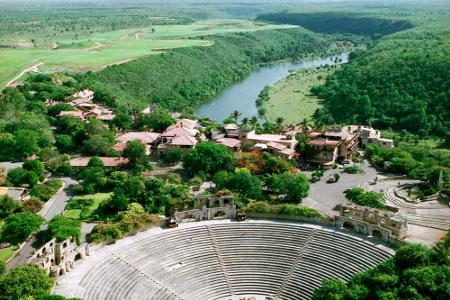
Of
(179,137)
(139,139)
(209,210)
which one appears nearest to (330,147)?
(179,137)

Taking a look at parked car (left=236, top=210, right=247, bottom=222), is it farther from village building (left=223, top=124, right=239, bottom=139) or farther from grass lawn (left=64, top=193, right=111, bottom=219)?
village building (left=223, top=124, right=239, bottom=139)

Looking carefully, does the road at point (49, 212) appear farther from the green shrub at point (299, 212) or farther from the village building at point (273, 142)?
the village building at point (273, 142)

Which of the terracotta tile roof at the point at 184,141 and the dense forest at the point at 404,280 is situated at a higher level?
the dense forest at the point at 404,280

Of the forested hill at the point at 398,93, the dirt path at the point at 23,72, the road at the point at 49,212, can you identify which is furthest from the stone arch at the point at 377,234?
the dirt path at the point at 23,72

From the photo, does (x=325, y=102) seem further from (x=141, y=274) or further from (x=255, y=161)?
(x=141, y=274)

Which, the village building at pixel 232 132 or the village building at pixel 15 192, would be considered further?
the village building at pixel 232 132

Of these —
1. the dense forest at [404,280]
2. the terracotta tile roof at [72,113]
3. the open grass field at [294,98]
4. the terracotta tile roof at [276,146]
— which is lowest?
the open grass field at [294,98]

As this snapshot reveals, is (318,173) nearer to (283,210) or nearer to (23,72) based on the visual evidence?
(283,210)

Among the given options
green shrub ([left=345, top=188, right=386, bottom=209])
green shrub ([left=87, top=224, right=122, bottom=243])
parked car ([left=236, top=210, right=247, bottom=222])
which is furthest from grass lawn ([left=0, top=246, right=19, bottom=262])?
green shrub ([left=345, top=188, right=386, bottom=209])
